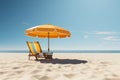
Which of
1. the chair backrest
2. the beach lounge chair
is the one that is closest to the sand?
the beach lounge chair

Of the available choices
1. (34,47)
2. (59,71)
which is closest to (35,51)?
(34,47)

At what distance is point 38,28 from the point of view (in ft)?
27.3

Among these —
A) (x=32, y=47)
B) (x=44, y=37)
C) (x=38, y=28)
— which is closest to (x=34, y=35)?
(x=44, y=37)

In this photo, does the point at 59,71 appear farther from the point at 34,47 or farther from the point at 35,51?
the point at 34,47

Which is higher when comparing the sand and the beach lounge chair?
the beach lounge chair

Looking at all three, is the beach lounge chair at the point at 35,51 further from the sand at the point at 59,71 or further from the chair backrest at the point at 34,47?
the sand at the point at 59,71

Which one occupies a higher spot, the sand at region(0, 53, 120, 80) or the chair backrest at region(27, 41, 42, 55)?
the chair backrest at region(27, 41, 42, 55)

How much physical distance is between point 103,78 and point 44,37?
7851 millimetres

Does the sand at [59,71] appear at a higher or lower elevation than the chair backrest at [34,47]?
lower

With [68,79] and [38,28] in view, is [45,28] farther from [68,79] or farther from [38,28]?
[68,79]

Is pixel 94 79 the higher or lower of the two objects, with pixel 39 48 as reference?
lower

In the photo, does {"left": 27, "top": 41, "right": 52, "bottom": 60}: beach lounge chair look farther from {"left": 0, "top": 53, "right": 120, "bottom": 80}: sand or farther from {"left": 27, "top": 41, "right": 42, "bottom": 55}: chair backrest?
{"left": 0, "top": 53, "right": 120, "bottom": 80}: sand

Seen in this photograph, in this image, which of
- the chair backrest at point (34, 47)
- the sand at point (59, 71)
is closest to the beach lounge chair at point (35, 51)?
the chair backrest at point (34, 47)

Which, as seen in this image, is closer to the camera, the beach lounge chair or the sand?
the sand
